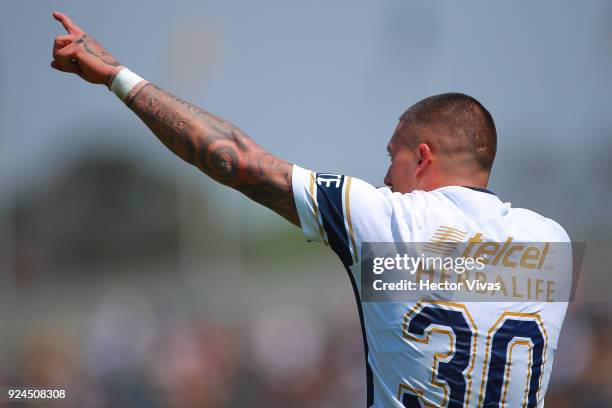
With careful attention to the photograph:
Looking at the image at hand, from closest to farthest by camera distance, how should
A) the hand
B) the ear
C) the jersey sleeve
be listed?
the jersey sleeve, the hand, the ear

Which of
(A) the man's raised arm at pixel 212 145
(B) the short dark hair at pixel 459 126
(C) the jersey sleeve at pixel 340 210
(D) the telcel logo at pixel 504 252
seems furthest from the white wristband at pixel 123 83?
(D) the telcel logo at pixel 504 252

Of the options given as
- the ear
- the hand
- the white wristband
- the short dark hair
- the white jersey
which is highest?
the hand

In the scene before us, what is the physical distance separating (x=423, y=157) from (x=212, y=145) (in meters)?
0.76

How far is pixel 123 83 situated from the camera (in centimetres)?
234

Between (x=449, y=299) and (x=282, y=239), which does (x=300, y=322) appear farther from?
(x=282, y=239)

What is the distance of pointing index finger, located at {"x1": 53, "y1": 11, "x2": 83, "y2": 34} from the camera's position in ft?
7.91

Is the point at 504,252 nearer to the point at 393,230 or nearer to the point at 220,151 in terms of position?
the point at 393,230

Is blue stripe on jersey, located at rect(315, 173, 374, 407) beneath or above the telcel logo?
above

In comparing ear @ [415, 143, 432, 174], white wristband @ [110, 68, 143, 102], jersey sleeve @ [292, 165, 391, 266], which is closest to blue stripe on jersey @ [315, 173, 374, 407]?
jersey sleeve @ [292, 165, 391, 266]

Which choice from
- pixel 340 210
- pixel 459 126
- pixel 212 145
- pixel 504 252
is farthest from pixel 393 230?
pixel 212 145

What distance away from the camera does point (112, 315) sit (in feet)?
35.7

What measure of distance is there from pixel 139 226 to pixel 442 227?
25.5m

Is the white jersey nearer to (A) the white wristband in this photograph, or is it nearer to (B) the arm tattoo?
(B) the arm tattoo

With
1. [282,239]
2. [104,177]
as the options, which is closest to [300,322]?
[104,177]
